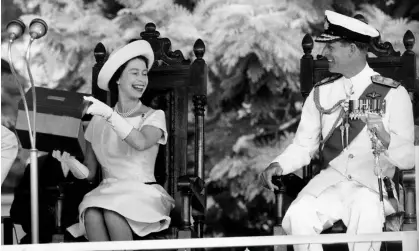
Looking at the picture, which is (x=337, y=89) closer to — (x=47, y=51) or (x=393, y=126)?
(x=393, y=126)

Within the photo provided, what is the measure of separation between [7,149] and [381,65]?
2564 mm

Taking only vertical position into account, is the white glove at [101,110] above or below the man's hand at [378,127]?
above

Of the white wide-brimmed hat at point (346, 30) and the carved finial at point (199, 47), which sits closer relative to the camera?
the white wide-brimmed hat at point (346, 30)

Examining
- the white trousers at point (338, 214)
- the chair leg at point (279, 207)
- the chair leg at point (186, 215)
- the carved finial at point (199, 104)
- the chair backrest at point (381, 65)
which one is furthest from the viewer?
the carved finial at point (199, 104)

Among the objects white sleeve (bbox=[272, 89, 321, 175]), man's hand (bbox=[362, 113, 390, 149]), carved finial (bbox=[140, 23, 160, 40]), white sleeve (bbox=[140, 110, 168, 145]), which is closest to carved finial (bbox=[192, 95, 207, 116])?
white sleeve (bbox=[140, 110, 168, 145])

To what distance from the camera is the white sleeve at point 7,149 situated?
24.5 ft

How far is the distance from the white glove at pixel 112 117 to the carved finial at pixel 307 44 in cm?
132

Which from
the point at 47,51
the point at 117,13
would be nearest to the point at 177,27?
the point at 117,13

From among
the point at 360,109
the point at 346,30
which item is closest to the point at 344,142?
the point at 360,109

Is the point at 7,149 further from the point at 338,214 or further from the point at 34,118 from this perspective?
the point at 338,214

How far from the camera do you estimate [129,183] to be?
7375mm

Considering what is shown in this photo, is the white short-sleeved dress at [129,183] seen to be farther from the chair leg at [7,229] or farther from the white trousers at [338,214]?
the white trousers at [338,214]

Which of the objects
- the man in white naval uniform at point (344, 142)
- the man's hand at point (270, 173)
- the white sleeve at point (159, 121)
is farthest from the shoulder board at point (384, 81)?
the white sleeve at point (159, 121)

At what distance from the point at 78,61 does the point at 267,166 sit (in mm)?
1494
